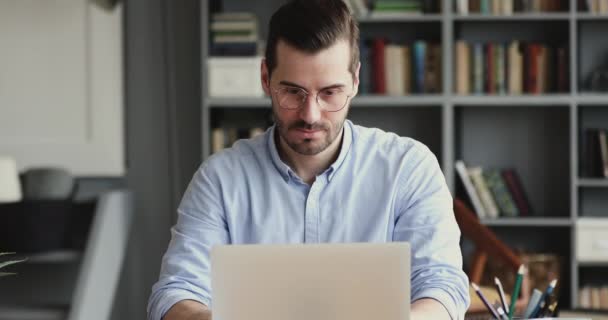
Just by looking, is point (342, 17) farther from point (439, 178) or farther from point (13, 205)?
point (13, 205)

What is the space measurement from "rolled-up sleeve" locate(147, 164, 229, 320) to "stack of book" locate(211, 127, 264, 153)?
2.39m

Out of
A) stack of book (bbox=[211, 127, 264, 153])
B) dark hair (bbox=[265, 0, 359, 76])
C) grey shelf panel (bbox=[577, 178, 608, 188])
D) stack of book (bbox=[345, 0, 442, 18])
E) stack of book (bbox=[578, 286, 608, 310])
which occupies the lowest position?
stack of book (bbox=[578, 286, 608, 310])

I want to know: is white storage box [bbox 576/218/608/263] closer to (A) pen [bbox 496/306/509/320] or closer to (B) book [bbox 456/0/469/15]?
(B) book [bbox 456/0/469/15]

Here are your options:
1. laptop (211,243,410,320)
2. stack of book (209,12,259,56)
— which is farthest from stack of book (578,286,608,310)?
laptop (211,243,410,320)

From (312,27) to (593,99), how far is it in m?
2.64

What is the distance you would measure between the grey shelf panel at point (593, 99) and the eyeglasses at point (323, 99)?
260cm

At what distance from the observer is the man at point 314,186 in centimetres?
172

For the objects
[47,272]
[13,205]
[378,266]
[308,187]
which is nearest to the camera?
[378,266]

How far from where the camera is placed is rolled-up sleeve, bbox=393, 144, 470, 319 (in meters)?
1.67

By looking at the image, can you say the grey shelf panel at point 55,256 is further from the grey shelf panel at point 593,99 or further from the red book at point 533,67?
the grey shelf panel at point 593,99

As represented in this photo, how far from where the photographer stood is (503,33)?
14.5 ft

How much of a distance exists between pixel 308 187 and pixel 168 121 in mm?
2586

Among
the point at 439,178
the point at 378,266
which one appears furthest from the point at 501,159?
the point at 378,266

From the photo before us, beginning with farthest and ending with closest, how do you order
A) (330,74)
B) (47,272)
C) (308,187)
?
(47,272)
(308,187)
(330,74)
